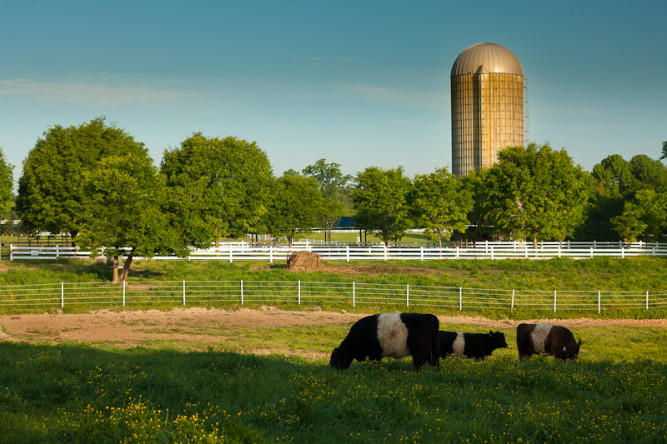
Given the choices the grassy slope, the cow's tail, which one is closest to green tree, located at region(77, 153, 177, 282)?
the grassy slope

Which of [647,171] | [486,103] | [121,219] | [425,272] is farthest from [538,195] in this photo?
[647,171]

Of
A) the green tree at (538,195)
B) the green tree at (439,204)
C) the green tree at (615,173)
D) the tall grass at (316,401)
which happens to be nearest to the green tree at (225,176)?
the green tree at (439,204)

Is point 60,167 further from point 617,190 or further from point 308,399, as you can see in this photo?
point 617,190

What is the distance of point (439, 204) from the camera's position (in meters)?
48.7

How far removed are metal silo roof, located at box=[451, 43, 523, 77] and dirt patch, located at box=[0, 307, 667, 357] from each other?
7839 centimetres

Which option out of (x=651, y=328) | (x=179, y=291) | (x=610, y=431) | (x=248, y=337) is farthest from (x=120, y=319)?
(x=651, y=328)

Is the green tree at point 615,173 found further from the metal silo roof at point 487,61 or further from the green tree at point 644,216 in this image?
the green tree at point 644,216

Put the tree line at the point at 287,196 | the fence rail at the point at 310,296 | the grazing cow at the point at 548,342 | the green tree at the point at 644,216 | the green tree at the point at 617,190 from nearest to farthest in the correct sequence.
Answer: the grazing cow at the point at 548,342, the fence rail at the point at 310,296, the tree line at the point at 287,196, the green tree at the point at 644,216, the green tree at the point at 617,190

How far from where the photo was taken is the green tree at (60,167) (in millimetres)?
38531

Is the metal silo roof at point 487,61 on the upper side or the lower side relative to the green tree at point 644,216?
upper

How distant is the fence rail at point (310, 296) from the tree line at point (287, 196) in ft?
11.1

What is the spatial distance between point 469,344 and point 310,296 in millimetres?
12180

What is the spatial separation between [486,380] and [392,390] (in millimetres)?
2316

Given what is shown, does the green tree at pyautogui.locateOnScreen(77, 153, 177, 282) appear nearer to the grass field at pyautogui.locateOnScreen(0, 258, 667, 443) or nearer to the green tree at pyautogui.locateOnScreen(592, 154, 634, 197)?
the grass field at pyautogui.locateOnScreen(0, 258, 667, 443)
